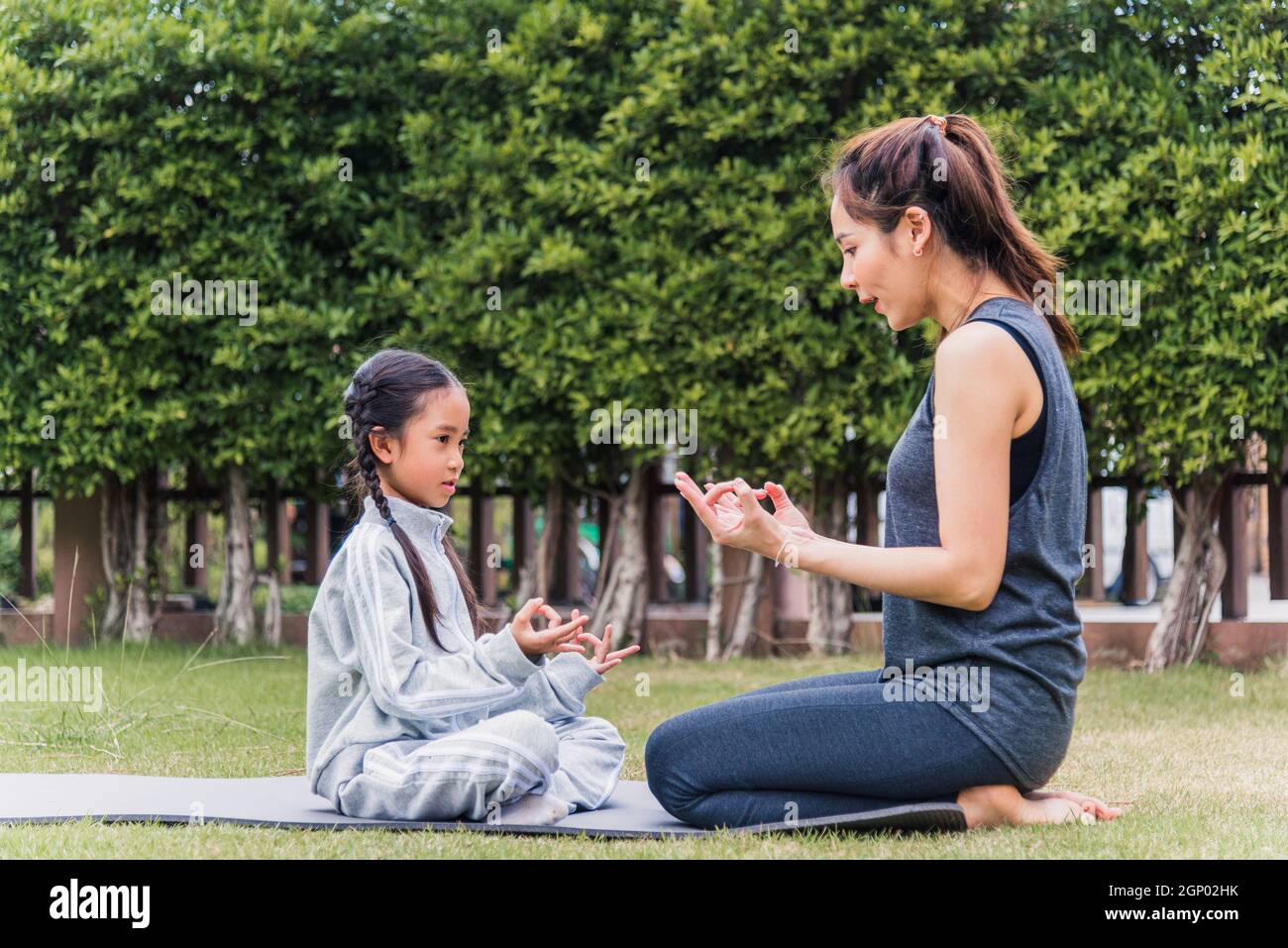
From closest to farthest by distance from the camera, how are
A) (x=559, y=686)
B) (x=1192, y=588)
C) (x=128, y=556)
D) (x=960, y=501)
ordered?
(x=960, y=501) < (x=559, y=686) < (x=1192, y=588) < (x=128, y=556)

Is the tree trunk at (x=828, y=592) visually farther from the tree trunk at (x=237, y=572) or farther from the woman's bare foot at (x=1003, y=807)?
the woman's bare foot at (x=1003, y=807)

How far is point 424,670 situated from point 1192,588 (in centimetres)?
600

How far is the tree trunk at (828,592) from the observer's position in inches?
342

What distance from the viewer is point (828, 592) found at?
8.80 m

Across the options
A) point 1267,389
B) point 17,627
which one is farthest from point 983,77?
point 17,627

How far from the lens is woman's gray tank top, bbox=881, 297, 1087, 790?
3.16 metres

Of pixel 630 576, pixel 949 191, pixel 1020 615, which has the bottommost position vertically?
pixel 630 576

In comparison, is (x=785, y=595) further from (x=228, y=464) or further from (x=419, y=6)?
(x=419, y=6)

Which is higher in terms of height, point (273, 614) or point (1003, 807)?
point (1003, 807)

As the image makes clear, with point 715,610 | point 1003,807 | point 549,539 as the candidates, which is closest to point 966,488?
point 1003,807

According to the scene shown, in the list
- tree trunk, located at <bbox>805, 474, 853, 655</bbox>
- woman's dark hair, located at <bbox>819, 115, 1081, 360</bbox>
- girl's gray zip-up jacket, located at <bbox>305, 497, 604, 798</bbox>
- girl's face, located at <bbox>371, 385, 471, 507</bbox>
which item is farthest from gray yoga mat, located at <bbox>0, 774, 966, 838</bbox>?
tree trunk, located at <bbox>805, 474, 853, 655</bbox>

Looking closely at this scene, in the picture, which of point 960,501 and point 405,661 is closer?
point 960,501

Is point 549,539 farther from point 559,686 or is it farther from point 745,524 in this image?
point 745,524
